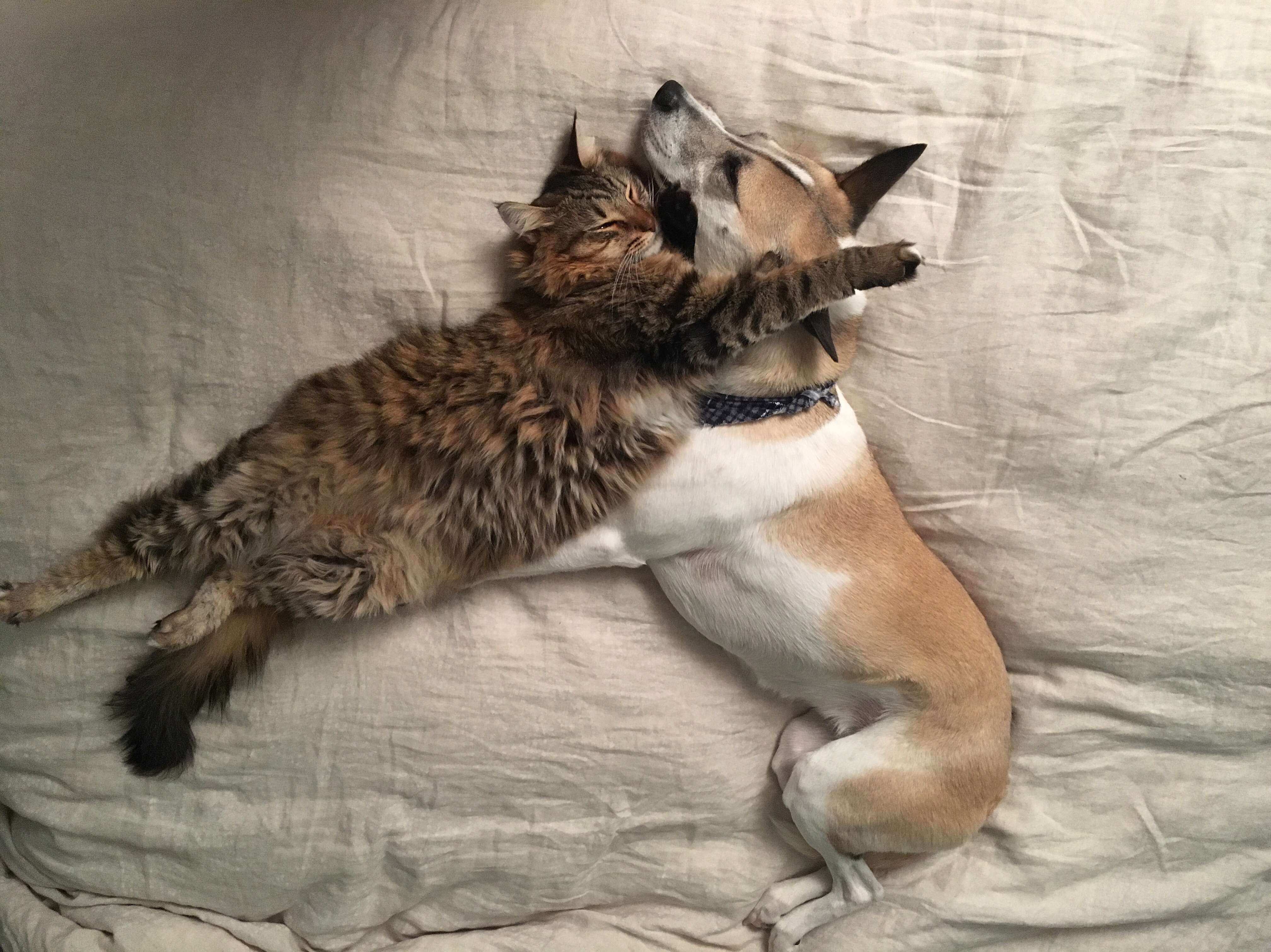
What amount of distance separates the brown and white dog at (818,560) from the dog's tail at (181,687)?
0.49m

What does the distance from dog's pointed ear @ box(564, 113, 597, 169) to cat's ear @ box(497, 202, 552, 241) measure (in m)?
0.11

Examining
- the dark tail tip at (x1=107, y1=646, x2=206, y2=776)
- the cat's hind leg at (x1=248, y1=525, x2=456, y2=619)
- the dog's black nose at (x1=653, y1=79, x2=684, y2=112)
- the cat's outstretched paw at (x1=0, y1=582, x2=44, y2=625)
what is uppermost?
the dog's black nose at (x1=653, y1=79, x2=684, y2=112)

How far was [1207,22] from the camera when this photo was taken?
1354mm

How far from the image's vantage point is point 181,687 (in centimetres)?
130

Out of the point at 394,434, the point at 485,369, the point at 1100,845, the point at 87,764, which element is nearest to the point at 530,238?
the point at 485,369

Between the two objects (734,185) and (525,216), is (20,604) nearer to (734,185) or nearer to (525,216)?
(525,216)

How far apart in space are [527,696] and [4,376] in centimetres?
106

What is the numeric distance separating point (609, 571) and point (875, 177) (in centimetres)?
84

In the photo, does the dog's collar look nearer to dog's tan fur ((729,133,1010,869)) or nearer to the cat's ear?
dog's tan fur ((729,133,1010,869))

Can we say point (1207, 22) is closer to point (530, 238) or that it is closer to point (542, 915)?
point (530, 238)

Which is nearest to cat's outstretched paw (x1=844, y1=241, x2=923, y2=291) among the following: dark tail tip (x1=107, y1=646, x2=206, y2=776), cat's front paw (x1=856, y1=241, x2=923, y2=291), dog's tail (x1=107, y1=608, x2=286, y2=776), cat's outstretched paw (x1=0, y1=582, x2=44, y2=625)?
cat's front paw (x1=856, y1=241, x2=923, y2=291)

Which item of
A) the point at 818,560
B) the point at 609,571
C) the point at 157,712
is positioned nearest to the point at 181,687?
the point at 157,712

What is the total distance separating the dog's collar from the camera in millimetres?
1310

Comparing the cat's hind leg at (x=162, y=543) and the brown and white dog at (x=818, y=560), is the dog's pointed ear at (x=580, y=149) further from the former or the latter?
the cat's hind leg at (x=162, y=543)
